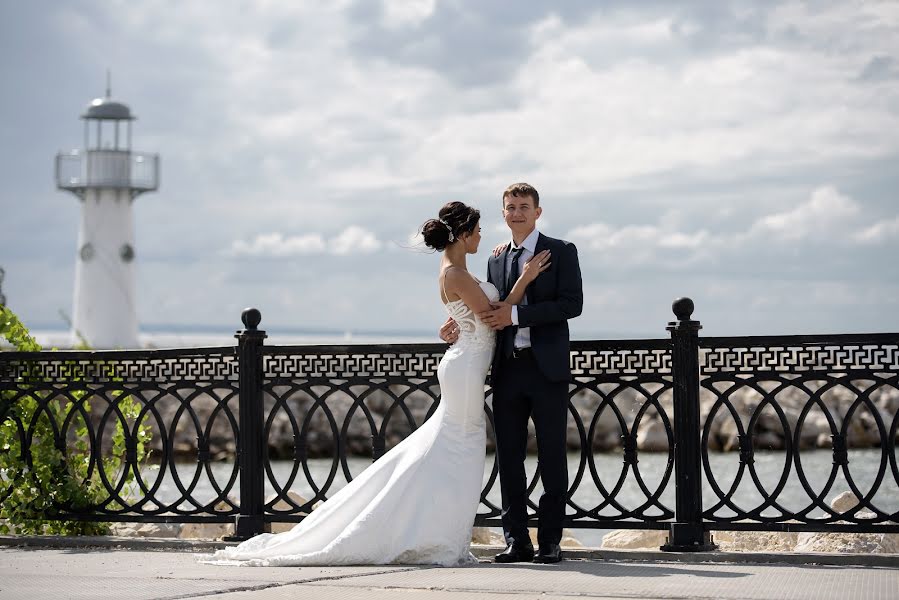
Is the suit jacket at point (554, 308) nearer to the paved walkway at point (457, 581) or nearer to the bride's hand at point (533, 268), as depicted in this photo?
the bride's hand at point (533, 268)

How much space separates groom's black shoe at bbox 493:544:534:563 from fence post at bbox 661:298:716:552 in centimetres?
83

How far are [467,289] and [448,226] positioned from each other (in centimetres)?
37

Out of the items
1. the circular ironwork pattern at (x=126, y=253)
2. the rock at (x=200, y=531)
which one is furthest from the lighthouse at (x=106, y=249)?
the rock at (x=200, y=531)

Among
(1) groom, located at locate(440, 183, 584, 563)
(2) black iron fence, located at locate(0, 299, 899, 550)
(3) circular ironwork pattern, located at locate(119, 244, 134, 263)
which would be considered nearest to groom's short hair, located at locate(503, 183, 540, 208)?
(1) groom, located at locate(440, 183, 584, 563)

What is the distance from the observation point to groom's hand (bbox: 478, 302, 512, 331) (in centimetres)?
626

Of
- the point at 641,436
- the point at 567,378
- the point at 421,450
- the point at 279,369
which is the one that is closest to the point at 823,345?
the point at 567,378

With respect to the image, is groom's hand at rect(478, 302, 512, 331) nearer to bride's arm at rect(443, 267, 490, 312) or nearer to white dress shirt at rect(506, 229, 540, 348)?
bride's arm at rect(443, 267, 490, 312)

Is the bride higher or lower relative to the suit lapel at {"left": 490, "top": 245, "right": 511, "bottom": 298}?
lower

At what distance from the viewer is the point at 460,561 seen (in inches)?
248

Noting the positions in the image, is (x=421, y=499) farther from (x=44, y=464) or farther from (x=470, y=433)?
(x=44, y=464)

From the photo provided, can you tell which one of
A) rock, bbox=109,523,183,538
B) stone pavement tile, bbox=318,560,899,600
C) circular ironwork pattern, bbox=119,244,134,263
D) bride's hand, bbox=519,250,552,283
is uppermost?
circular ironwork pattern, bbox=119,244,134,263

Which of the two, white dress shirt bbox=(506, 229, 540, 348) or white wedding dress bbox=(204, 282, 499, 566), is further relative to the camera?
white dress shirt bbox=(506, 229, 540, 348)

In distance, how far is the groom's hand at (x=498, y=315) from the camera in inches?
246

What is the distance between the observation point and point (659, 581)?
18.6ft
